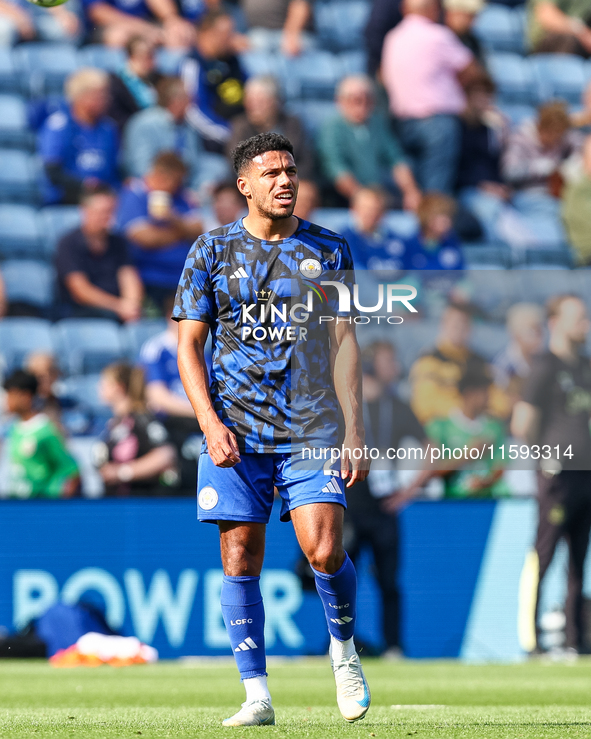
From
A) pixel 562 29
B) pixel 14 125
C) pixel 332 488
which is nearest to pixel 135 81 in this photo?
pixel 14 125

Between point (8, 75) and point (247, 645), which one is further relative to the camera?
point (8, 75)

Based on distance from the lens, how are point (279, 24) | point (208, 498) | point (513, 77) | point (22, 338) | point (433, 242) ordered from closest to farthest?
point (208, 498)
point (22, 338)
point (433, 242)
point (279, 24)
point (513, 77)

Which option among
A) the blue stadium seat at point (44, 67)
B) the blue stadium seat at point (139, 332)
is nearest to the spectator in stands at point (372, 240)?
the blue stadium seat at point (139, 332)

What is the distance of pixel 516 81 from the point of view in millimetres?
15250

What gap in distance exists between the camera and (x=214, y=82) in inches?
520

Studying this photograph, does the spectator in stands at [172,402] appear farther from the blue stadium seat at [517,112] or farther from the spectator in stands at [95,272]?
the blue stadium seat at [517,112]

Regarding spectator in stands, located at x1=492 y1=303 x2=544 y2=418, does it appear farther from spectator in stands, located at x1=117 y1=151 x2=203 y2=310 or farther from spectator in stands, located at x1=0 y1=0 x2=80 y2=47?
spectator in stands, located at x1=0 y1=0 x2=80 y2=47

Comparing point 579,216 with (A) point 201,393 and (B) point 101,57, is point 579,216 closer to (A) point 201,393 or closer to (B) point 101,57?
(B) point 101,57

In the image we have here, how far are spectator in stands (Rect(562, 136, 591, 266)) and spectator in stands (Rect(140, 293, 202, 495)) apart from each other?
5013 mm

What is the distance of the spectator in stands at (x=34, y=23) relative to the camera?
43.7 feet

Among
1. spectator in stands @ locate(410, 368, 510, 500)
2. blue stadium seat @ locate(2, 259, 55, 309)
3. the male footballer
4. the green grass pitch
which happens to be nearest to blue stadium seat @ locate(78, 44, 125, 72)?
blue stadium seat @ locate(2, 259, 55, 309)

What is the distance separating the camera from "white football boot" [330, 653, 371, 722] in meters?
4.14

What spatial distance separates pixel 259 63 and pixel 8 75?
2864 millimetres

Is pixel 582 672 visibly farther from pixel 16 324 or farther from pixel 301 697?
pixel 16 324
